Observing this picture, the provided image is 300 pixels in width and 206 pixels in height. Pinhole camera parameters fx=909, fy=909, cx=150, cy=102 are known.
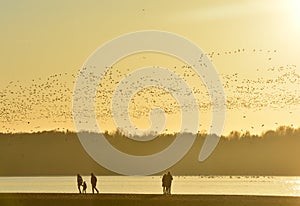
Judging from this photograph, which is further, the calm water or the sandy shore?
the calm water

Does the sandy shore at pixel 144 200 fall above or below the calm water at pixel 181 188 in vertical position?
below

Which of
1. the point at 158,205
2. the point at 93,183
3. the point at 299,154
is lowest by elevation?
the point at 158,205

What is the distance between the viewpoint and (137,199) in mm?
44000

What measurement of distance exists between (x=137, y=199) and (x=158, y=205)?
2018 millimetres

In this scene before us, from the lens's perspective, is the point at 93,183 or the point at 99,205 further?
the point at 93,183

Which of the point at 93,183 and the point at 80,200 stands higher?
the point at 93,183

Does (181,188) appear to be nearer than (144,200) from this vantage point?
No

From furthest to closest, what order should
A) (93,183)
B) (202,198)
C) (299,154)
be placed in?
(299,154) < (93,183) < (202,198)

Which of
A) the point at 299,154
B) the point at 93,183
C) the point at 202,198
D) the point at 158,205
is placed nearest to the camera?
the point at 158,205

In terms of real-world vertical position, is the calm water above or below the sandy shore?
above

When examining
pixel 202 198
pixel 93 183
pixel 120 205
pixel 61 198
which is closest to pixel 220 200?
pixel 202 198

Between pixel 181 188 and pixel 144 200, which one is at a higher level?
pixel 181 188

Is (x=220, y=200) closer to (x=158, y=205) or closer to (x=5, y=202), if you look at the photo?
(x=158, y=205)

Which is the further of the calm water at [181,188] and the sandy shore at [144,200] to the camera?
the calm water at [181,188]
